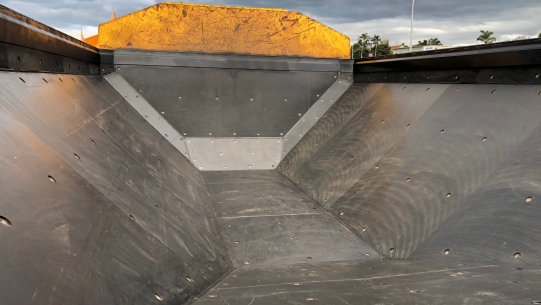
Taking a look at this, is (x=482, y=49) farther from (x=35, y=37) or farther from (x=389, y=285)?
(x=35, y=37)

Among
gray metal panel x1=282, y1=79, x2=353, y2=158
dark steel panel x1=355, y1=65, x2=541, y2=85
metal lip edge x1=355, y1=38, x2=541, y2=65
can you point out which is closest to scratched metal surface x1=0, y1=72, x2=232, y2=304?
gray metal panel x1=282, y1=79, x2=353, y2=158

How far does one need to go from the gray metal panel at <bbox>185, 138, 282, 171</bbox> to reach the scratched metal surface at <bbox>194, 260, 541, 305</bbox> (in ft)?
9.55

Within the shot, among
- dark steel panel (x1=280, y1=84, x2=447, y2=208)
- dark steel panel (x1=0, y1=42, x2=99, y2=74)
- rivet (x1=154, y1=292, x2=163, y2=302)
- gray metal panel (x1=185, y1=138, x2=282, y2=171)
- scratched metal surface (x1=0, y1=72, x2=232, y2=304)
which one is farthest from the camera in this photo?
gray metal panel (x1=185, y1=138, x2=282, y2=171)

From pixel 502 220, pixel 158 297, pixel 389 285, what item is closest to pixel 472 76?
pixel 502 220

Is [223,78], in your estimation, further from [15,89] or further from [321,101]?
[15,89]

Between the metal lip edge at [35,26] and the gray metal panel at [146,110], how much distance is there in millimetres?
935

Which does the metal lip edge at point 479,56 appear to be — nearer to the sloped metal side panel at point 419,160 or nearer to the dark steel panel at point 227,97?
the sloped metal side panel at point 419,160

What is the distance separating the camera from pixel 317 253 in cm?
297

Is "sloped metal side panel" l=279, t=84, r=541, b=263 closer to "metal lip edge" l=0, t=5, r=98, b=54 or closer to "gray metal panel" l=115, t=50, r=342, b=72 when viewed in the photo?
"gray metal panel" l=115, t=50, r=342, b=72

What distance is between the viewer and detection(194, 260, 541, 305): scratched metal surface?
1907mm

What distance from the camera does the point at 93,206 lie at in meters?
1.99

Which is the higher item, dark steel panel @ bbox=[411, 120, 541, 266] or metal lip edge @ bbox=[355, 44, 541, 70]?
metal lip edge @ bbox=[355, 44, 541, 70]

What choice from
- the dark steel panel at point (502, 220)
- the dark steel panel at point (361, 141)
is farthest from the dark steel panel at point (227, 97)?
the dark steel panel at point (502, 220)

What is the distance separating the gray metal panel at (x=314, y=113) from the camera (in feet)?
19.2
